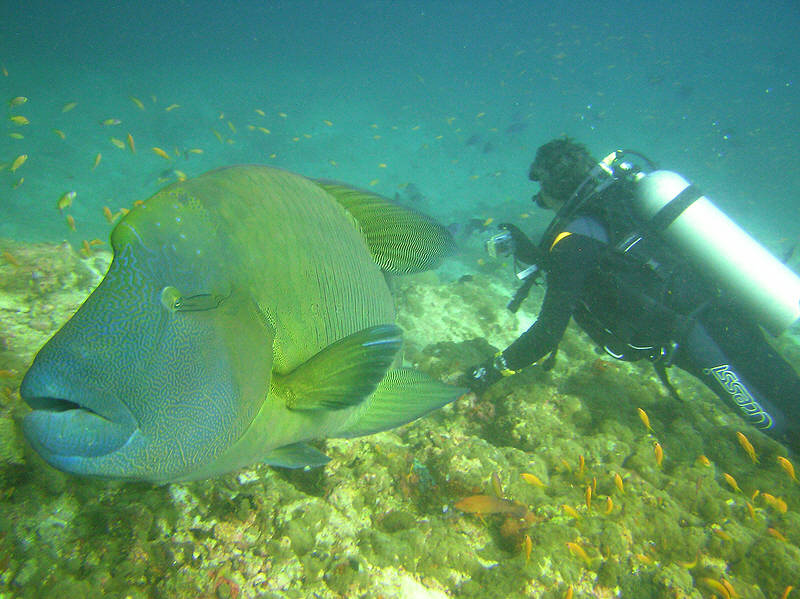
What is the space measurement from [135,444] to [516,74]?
9623 centimetres

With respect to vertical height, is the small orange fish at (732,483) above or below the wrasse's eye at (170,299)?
below

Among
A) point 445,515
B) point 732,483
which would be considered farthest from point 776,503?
point 445,515

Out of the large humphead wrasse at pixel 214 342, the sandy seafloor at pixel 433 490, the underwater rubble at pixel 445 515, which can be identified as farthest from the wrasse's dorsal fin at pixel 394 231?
the underwater rubble at pixel 445 515

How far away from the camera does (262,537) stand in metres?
2.17

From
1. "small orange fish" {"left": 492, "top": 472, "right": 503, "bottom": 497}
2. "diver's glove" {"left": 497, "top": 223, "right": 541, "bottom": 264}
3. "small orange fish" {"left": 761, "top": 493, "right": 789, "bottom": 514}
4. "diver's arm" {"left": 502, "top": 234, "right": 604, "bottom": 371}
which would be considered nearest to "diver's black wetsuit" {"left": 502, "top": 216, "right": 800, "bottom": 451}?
"diver's arm" {"left": 502, "top": 234, "right": 604, "bottom": 371}

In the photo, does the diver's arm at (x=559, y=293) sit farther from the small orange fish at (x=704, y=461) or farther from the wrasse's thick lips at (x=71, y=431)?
the wrasse's thick lips at (x=71, y=431)

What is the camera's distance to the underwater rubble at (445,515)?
1951 millimetres

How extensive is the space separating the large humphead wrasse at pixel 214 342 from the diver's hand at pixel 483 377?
316cm

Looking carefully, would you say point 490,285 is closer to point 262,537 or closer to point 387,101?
point 262,537

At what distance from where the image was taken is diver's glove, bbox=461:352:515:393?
400 cm

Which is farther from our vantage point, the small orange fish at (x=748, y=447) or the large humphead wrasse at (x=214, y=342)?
the small orange fish at (x=748, y=447)

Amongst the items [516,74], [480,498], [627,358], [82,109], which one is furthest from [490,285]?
[516,74]

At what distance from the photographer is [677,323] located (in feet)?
11.5

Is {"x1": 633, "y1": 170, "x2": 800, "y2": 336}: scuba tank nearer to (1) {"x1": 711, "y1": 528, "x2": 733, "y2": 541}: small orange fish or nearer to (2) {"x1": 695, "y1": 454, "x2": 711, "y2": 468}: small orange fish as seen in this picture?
(2) {"x1": 695, "y1": 454, "x2": 711, "y2": 468}: small orange fish
